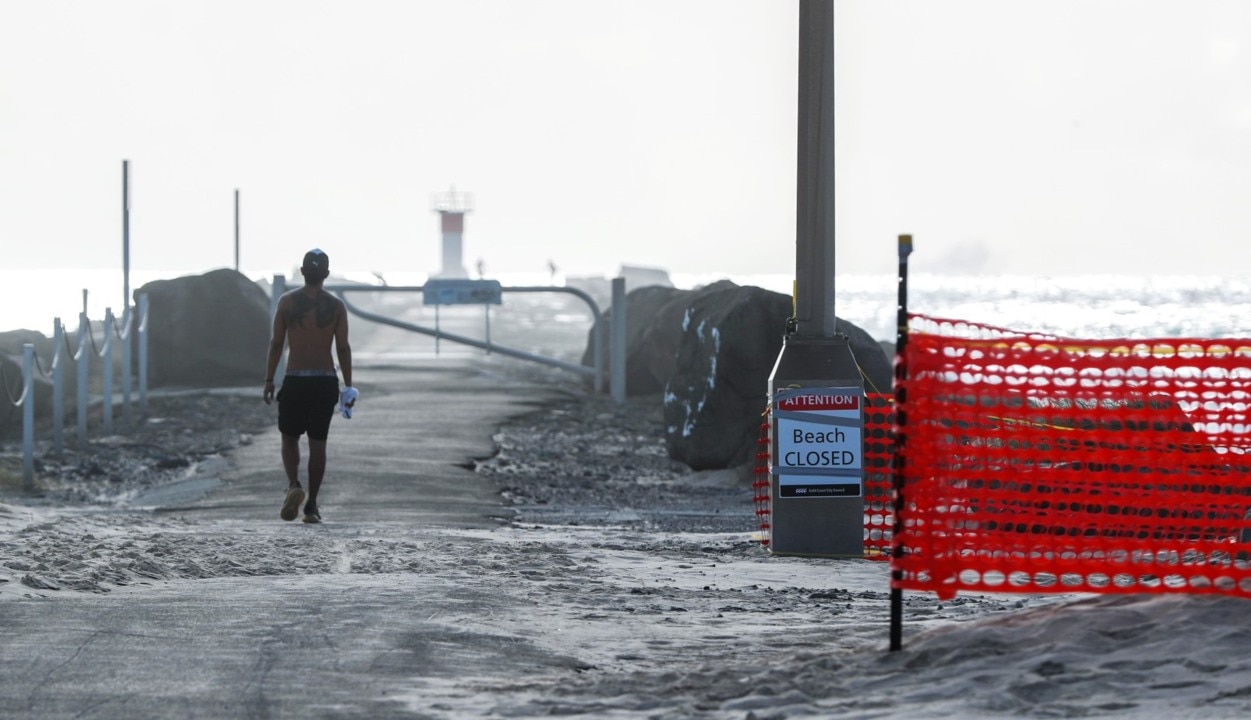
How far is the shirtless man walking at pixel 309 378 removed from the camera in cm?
1165

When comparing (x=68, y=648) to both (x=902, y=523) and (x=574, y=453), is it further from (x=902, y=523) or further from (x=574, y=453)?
(x=574, y=453)

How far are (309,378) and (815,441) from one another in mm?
3421

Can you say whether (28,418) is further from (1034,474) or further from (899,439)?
(899,439)

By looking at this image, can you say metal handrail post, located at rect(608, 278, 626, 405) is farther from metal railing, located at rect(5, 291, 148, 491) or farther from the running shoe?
the running shoe

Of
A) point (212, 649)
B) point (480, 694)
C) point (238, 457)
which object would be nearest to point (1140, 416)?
point (480, 694)

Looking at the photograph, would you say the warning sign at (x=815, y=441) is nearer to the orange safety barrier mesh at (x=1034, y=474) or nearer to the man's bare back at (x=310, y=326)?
the orange safety barrier mesh at (x=1034, y=474)

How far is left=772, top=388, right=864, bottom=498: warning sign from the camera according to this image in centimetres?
1026

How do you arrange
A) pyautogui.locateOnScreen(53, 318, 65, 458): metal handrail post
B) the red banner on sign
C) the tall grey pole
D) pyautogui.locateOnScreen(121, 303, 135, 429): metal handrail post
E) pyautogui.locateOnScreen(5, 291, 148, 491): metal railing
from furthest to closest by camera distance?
pyautogui.locateOnScreen(121, 303, 135, 429): metal handrail post → pyautogui.locateOnScreen(53, 318, 65, 458): metal handrail post → pyautogui.locateOnScreen(5, 291, 148, 491): metal railing → the red banner on sign → the tall grey pole

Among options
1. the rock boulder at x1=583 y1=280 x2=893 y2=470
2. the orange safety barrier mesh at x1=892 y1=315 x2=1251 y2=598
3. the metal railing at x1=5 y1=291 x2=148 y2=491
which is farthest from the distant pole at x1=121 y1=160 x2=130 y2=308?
the orange safety barrier mesh at x1=892 y1=315 x2=1251 y2=598

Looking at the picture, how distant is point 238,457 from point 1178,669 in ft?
39.7

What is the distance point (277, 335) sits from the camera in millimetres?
11820

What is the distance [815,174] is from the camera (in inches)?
399

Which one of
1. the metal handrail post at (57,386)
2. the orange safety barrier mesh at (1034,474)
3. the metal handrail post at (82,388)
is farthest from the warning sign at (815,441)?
the metal handrail post at (82,388)

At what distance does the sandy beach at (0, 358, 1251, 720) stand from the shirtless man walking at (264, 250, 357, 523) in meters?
0.37
